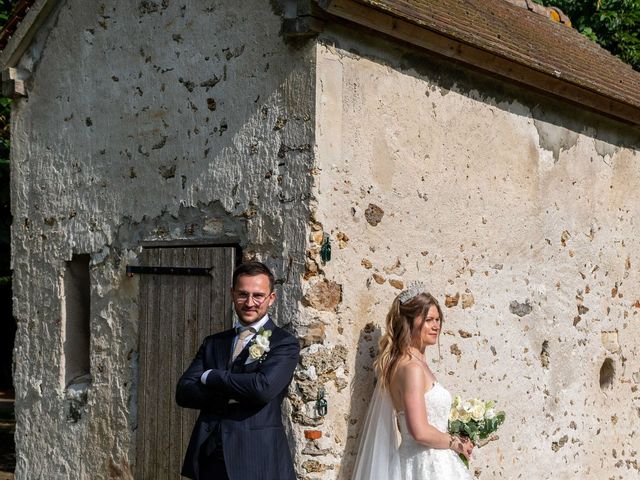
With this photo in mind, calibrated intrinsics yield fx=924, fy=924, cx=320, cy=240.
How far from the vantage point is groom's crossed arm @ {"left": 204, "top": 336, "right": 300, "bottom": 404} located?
4559 millimetres

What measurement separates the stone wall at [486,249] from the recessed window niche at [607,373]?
12 millimetres

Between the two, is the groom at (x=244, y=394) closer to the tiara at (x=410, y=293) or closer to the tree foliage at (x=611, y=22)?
the tiara at (x=410, y=293)

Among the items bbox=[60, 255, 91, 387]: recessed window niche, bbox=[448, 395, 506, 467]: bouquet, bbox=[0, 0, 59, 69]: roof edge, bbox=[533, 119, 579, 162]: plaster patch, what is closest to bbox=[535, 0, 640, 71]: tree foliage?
bbox=[533, 119, 579, 162]: plaster patch

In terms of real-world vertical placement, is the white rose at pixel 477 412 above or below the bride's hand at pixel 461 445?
above

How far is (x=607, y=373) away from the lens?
7969 mm

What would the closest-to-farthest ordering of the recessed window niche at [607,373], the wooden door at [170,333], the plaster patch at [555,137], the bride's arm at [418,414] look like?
the bride's arm at [418,414]
the wooden door at [170,333]
the plaster patch at [555,137]
the recessed window niche at [607,373]

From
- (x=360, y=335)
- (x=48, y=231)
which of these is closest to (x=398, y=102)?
(x=360, y=335)

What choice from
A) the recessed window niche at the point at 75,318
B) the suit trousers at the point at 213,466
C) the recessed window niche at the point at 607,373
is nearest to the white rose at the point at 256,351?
the suit trousers at the point at 213,466

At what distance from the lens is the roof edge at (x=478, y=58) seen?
5387 millimetres

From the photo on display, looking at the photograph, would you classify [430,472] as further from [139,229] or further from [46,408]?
[46,408]

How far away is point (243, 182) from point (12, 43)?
2659 mm

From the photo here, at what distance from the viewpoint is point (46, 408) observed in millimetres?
6953

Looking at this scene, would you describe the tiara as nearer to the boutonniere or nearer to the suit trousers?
the boutonniere

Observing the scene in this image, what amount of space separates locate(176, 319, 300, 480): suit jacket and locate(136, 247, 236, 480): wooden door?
3.05 feet
